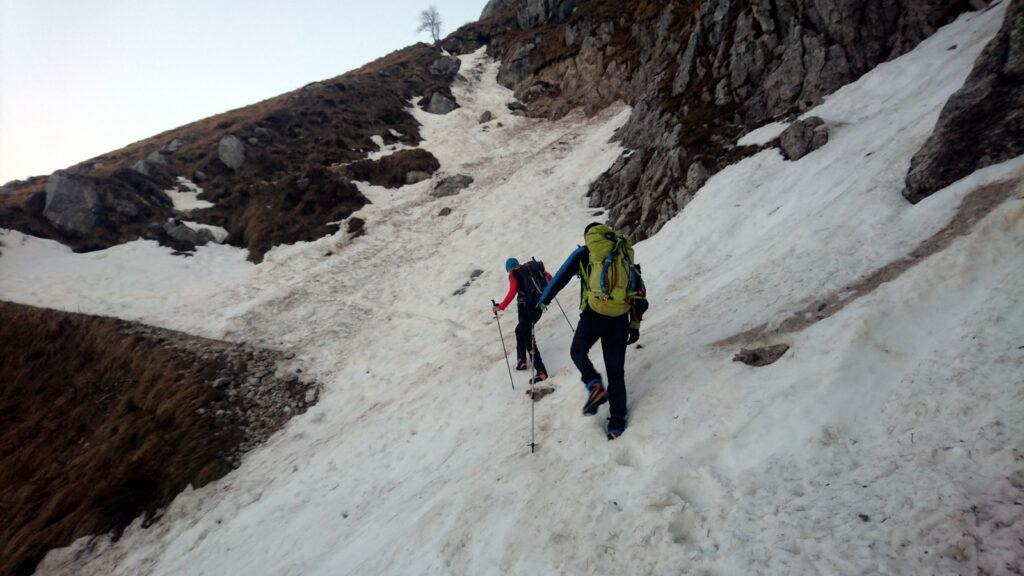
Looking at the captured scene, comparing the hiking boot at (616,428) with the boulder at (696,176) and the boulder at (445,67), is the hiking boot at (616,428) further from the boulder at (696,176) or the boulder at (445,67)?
the boulder at (445,67)

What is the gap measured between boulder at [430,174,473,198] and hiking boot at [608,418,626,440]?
24508 mm

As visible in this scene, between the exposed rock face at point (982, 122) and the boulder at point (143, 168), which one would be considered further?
the boulder at point (143, 168)

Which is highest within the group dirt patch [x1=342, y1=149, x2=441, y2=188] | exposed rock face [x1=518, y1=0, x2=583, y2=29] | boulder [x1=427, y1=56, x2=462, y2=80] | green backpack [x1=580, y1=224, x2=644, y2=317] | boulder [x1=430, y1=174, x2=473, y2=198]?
exposed rock face [x1=518, y1=0, x2=583, y2=29]

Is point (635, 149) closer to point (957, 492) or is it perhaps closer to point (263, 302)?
point (263, 302)

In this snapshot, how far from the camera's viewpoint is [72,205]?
81.5ft

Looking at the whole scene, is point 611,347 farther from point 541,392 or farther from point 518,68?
point 518,68

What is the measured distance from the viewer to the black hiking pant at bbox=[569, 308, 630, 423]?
571cm

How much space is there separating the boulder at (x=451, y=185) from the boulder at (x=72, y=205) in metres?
18.3

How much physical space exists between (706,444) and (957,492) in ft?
6.42

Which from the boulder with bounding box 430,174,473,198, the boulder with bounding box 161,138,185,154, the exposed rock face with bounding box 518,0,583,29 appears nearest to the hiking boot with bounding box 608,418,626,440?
the boulder with bounding box 430,174,473,198

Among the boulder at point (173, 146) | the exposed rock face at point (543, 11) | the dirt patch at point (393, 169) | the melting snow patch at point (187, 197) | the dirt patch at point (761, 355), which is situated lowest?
the dirt patch at point (761, 355)

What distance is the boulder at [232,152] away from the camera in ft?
111

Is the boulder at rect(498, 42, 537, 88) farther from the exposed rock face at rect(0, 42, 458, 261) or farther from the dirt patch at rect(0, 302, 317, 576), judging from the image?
the dirt patch at rect(0, 302, 317, 576)

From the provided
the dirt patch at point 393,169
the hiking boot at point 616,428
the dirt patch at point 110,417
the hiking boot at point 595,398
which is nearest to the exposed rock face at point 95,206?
the dirt patch at point 110,417
